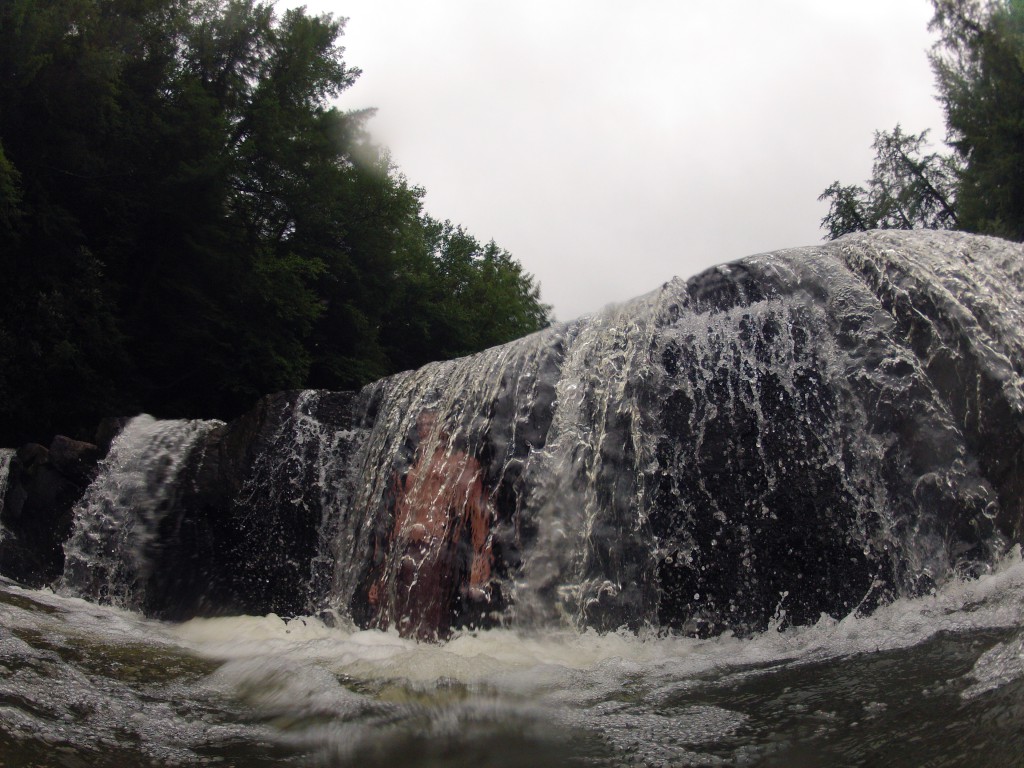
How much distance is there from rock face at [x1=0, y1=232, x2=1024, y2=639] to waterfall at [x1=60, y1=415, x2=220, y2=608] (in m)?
0.25

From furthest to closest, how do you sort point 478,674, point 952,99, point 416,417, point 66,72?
1. point 952,99
2. point 66,72
3. point 416,417
4. point 478,674

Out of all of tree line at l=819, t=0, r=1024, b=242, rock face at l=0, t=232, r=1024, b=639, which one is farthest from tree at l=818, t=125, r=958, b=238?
rock face at l=0, t=232, r=1024, b=639

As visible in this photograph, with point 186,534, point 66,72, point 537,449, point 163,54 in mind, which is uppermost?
point 163,54

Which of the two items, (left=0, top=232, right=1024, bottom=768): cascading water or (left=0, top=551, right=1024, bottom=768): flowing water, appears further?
(left=0, top=232, right=1024, bottom=768): cascading water

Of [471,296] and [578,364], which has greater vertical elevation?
[471,296]

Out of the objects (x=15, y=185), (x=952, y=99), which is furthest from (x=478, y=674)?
(x=952, y=99)

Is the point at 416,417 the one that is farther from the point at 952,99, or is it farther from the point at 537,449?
the point at 952,99

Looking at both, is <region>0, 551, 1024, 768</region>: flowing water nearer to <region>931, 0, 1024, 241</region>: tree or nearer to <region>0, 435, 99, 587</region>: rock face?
<region>0, 435, 99, 587</region>: rock face

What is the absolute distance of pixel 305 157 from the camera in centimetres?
1664

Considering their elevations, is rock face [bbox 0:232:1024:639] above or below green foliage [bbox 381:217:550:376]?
below

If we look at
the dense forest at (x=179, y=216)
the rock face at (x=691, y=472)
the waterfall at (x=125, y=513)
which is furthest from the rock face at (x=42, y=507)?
the dense forest at (x=179, y=216)

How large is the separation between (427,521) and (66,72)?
9424 mm

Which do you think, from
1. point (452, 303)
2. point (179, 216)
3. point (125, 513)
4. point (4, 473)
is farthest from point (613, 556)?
point (452, 303)

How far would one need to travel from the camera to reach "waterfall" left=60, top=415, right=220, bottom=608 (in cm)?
706
